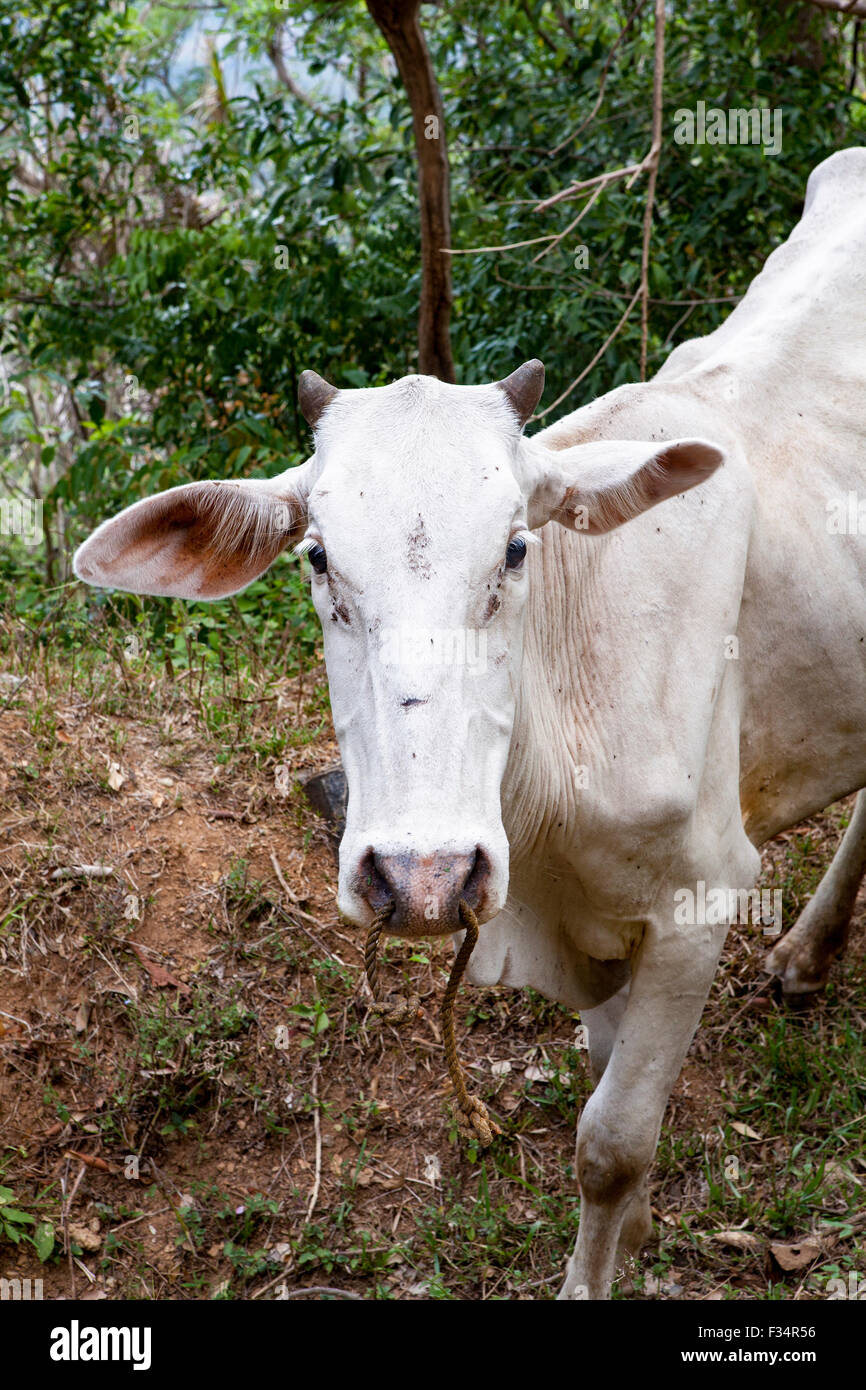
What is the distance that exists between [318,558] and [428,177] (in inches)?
139

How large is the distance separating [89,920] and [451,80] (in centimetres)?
517

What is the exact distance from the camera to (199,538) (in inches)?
120

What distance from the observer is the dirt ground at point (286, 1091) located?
3.67 meters

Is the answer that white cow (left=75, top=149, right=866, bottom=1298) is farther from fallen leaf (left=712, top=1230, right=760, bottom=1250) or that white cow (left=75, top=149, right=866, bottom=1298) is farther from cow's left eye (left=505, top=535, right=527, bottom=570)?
fallen leaf (left=712, top=1230, right=760, bottom=1250)

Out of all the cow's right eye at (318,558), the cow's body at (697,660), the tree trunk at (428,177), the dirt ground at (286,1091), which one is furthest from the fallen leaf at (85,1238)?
the tree trunk at (428,177)

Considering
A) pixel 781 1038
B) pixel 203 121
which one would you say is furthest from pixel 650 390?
pixel 203 121

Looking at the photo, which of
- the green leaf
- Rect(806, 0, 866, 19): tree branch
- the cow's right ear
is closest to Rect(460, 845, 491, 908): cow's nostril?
the cow's right ear

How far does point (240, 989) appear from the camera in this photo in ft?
13.8

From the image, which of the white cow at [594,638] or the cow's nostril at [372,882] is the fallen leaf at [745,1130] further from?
the cow's nostril at [372,882]

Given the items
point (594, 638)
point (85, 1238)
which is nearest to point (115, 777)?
point (85, 1238)

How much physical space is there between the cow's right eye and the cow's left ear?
51cm

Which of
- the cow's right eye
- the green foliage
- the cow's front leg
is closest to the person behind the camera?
the cow's right eye

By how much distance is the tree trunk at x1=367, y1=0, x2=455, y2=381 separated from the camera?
5.36m
